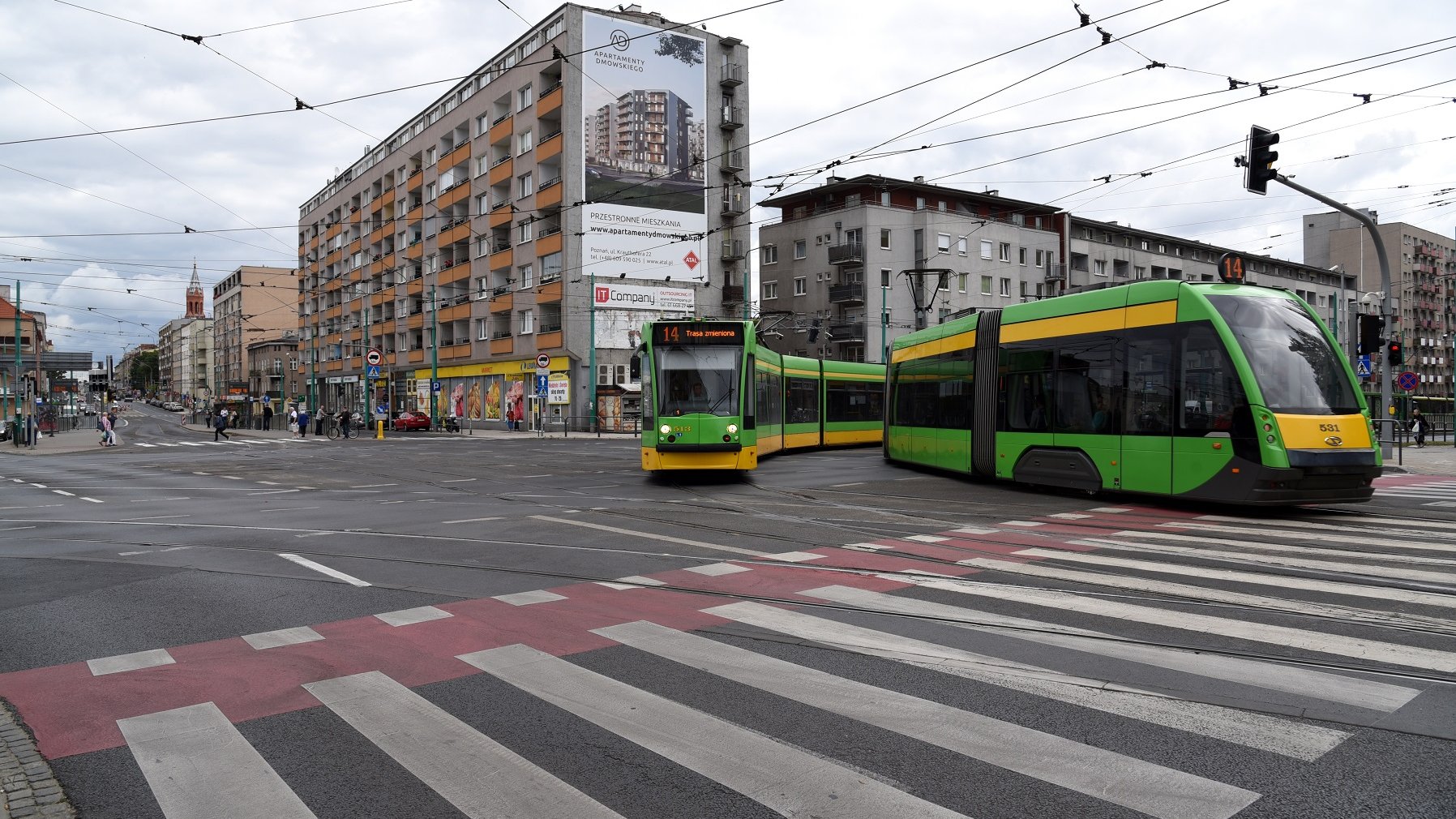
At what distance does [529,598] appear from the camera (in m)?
7.24

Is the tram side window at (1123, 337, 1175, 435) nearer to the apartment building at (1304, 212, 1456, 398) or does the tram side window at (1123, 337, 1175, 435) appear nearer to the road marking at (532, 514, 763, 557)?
the road marking at (532, 514, 763, 557)

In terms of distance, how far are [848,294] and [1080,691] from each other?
55.3 metres

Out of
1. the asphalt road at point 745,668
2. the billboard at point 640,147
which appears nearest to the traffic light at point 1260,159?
the asphalt road at point 745,668

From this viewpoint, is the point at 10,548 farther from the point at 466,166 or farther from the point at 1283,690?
the point at 466,166

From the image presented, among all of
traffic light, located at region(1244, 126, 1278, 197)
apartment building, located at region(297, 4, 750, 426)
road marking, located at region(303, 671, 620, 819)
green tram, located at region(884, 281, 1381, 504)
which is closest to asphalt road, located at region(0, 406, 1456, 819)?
road marking, located at region(303, 671, 620, 819)

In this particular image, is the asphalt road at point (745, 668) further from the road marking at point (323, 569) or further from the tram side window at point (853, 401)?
the tram side window at point (853, 401)

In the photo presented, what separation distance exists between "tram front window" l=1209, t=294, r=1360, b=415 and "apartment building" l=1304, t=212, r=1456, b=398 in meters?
96.4

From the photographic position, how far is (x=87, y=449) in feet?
126

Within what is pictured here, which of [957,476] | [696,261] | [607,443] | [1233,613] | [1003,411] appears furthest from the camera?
[696,261]

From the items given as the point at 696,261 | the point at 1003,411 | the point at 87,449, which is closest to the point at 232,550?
the point at 1003,411

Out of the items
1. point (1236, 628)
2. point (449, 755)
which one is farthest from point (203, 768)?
point (1236, 628)

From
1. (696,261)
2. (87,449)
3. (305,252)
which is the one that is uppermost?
(305,252)

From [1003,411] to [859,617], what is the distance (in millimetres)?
10560

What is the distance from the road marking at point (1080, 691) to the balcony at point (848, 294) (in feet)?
175
